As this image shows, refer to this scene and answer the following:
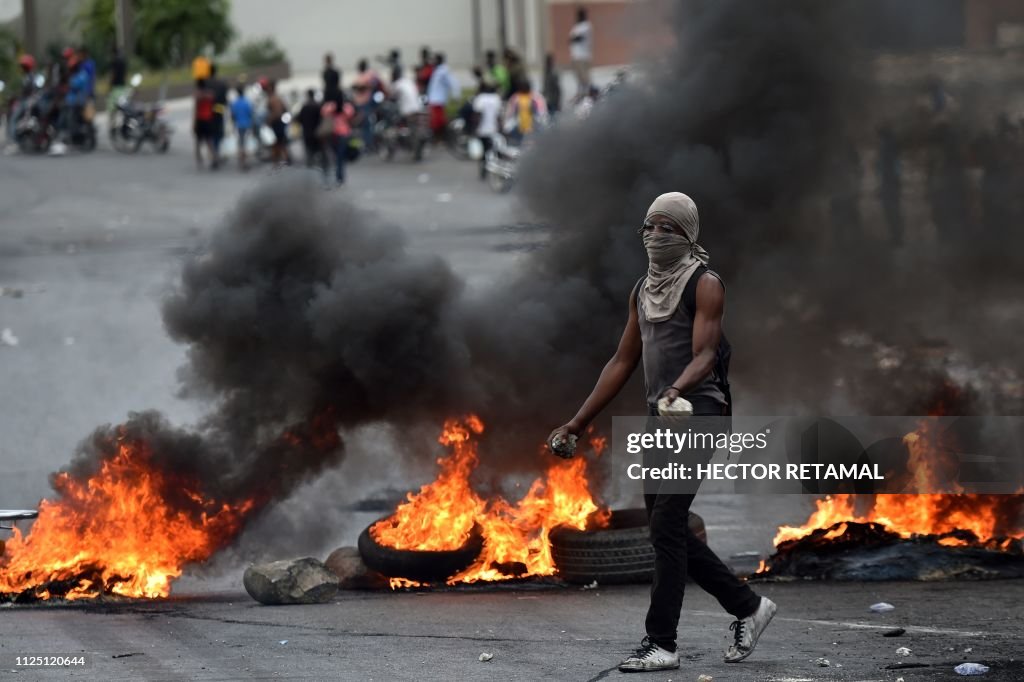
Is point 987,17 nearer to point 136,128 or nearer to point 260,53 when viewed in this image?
point 136,128

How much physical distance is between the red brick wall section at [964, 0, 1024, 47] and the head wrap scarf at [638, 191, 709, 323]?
435cm

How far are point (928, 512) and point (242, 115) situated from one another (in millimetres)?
18732

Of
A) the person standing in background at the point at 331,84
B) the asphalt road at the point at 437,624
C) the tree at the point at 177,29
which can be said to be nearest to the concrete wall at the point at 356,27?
the tree at the point at 177,29

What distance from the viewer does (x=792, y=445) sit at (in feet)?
24.8

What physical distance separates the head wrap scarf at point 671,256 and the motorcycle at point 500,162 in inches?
615

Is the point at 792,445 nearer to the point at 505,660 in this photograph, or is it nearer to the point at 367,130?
the point at 505,660

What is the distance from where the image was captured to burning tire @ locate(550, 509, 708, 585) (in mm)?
6691

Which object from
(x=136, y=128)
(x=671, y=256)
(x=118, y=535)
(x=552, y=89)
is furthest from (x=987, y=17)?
(x=136, y=128)

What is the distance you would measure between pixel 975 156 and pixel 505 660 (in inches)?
181

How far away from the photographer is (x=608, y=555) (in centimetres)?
670

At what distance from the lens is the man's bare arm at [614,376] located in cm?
531

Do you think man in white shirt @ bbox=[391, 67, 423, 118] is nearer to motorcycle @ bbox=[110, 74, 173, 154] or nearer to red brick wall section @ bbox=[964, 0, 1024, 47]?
motorcycle @ bbox=[110, 74, 173, 154]

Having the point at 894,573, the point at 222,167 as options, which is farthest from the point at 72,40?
the point at 894,573

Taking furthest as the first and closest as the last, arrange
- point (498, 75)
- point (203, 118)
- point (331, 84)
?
point (498, 75) → point (203, 118) → point (331, 84)
